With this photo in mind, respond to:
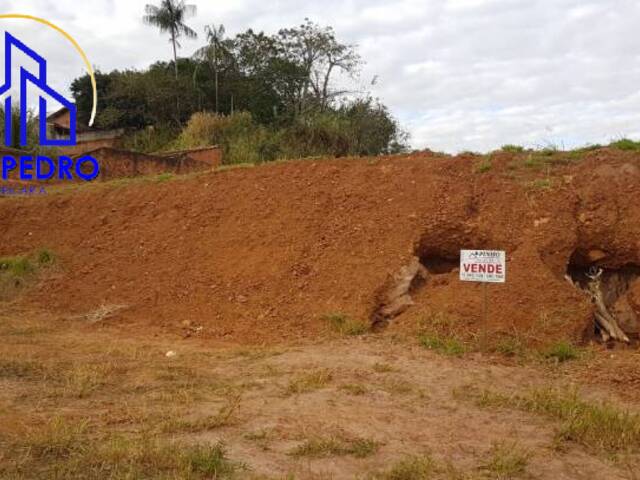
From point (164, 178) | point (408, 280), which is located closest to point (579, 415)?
point (408, 280)

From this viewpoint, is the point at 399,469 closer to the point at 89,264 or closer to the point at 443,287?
the point at 443,287

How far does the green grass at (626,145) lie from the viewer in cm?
933

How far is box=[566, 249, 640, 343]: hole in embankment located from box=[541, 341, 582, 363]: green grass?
79 centimetres

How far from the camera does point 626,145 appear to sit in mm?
9422

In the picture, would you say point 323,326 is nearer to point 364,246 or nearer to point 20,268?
point 364,246

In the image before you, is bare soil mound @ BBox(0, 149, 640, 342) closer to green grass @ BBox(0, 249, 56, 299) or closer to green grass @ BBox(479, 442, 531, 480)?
green grass @ BBox(0, 249, 56, 299)

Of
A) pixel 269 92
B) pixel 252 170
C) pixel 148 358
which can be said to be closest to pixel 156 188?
pixel 252 170

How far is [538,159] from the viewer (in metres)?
9.38

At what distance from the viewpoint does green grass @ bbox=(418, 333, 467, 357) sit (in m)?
6.80

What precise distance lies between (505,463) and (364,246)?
494 centimetres

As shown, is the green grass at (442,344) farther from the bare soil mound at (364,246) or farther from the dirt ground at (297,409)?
the bare soil mound at (364,246)

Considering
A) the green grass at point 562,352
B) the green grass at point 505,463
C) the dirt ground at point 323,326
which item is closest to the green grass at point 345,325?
the dirt ground at point 323,326

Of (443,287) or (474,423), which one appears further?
(443,287)

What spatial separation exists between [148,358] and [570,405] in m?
4.16
